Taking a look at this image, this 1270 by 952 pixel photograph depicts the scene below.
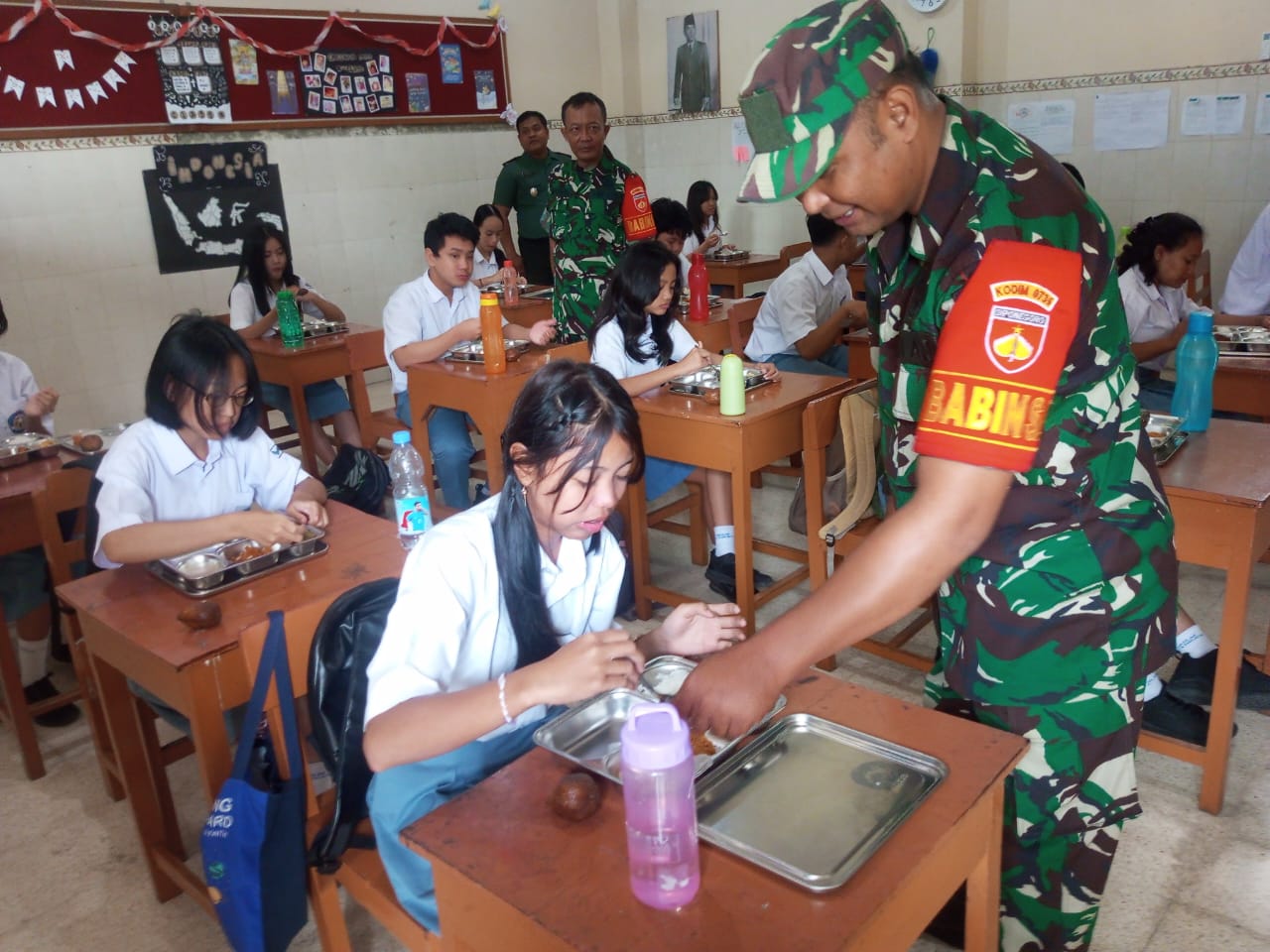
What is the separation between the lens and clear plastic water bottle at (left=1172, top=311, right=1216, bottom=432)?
7.33 ft

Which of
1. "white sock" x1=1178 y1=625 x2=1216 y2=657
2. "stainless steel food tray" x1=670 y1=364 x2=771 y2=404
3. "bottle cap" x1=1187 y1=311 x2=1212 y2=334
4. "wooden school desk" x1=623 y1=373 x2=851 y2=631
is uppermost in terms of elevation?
"bottle cap" x1=1187 y1=311 x2=1212 y2=334

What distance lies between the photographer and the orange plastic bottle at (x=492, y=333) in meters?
3.25

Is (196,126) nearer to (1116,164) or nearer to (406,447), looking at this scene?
(406,447)

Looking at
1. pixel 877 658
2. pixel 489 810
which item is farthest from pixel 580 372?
pixel 877 658

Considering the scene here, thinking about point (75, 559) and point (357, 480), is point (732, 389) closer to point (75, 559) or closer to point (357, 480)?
point (357, 480)

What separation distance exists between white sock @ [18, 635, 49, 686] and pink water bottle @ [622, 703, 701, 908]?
2.41 m

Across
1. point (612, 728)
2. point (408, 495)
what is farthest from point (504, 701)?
point (408, 495)

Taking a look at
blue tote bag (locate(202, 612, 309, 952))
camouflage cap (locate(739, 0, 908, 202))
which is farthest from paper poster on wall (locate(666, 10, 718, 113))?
blue tote bag (locate(202, 612, 309, 952))

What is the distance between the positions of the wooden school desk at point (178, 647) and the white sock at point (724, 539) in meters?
1.35

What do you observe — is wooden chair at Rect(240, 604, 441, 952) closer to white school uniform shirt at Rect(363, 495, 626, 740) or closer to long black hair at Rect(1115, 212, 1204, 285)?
white school uniform shirt at Rect(363, 495, 626, 740)

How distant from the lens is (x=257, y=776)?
4.76 ft

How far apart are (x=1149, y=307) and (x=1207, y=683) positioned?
1545 millimetres

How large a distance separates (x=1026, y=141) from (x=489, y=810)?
102 cm

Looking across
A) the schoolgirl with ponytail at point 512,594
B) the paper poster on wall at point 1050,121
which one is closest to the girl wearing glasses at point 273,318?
the schoolgirl with ponytail at point 512,594
